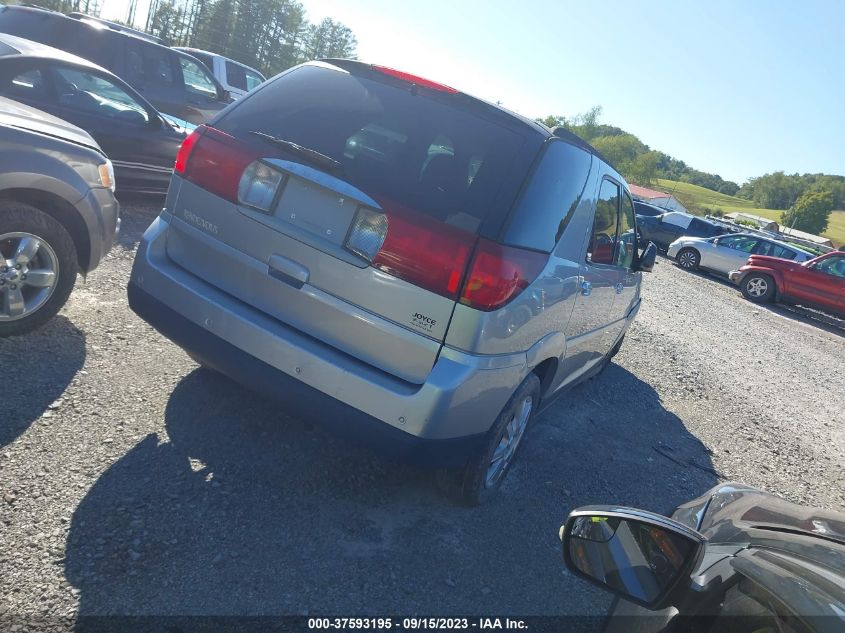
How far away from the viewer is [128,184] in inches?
299

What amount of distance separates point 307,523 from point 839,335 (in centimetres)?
1683

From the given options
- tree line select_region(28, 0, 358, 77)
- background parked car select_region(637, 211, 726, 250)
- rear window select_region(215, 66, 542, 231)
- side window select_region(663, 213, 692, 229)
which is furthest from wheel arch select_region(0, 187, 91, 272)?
tree line select_region(28, 0, 358, 77)

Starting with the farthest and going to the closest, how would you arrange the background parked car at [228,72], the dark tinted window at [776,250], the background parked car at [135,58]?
the dark tinted window at [776,250] < the background parked car at [228,72] < the background parked car at [135,58]

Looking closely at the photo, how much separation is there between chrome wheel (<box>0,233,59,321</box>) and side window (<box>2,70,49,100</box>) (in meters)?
2.50

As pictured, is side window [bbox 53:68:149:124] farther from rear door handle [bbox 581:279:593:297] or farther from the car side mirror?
the car side mirror

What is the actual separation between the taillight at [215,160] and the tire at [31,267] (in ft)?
4.11

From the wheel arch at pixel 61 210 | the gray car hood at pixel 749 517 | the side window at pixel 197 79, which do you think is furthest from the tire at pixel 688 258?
the gray car hood at pixel 749 517

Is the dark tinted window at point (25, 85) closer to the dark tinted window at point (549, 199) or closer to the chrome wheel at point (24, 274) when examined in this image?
the chrome wheel at point (24, 274)

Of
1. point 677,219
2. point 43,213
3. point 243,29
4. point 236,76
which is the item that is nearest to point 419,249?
point 43,213

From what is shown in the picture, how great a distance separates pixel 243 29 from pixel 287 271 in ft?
208

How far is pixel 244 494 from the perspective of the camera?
3213mm

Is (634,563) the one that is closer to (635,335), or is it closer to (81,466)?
(81,466)

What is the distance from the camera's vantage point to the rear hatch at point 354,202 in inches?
114

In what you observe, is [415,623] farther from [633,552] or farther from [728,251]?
[728,251]
